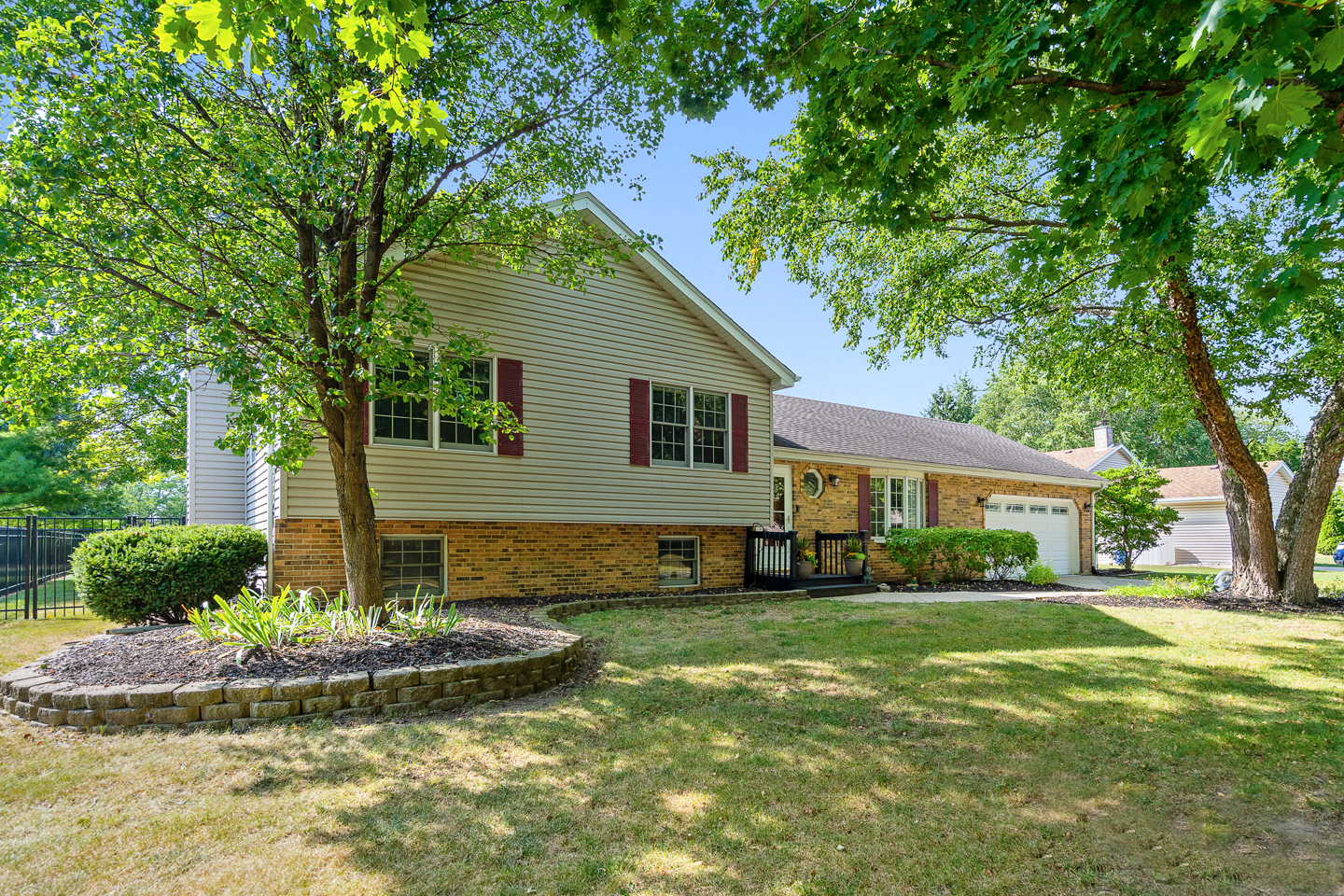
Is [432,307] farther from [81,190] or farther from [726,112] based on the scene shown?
[726,112]

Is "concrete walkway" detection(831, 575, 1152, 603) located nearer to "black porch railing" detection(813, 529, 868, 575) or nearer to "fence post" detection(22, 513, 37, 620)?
"black porch railing" detection(813, 529, 868, 575)

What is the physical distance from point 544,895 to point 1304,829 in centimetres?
351

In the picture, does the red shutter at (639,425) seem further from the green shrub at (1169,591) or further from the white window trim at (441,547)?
the green shrub at (1169,591)

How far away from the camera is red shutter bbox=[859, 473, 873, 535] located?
14.9 m

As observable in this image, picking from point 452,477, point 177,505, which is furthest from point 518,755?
point 177,505

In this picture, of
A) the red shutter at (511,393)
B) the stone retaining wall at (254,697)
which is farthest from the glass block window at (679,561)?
the stone retaining wall at (254,697)

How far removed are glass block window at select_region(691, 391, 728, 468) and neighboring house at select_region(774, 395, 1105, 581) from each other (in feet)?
5.43

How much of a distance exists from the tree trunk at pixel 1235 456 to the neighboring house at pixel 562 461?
605 cm

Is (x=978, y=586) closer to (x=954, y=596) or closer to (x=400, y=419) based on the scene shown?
(x=954, y=596)

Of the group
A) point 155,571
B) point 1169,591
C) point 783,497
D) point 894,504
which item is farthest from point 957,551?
point 155,571

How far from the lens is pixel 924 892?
8.95 ft

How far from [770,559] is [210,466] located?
942 centimetres

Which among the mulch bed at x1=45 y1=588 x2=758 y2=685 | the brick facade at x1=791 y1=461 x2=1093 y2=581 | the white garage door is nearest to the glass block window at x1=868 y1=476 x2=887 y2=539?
the brick facade at x1=791 y1=461 x2=1093 y2=581

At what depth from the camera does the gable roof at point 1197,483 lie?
27.4 m
